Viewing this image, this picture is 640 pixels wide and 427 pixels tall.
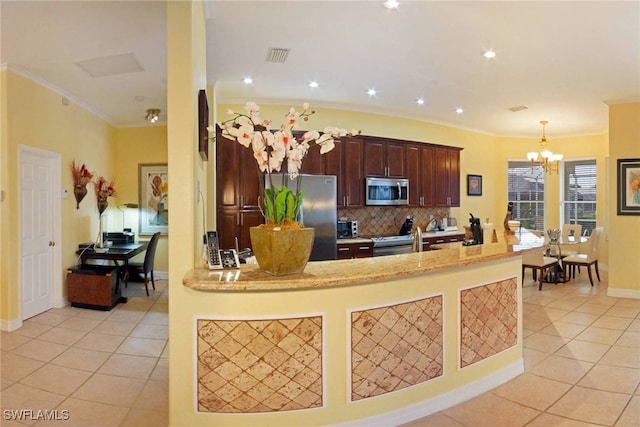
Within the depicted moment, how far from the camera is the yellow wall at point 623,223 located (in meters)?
5.12

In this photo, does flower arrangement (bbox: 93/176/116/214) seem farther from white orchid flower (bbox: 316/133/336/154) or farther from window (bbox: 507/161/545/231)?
window (bbox: 507/161/545/231)

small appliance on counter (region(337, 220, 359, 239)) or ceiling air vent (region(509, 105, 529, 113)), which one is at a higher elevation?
ceiling air vent (region(509, 105, 529, 113))

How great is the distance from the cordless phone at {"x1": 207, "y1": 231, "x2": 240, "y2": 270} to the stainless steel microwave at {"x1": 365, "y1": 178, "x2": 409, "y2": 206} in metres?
3.44

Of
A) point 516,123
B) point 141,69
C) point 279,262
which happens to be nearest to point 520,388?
point 279,262

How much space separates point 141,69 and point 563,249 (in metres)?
7.53

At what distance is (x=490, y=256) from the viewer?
244 cm

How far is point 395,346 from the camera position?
2.12 meters

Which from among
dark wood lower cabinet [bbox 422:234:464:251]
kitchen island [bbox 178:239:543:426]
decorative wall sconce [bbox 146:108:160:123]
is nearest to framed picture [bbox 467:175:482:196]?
dark wood lower cabinet [bbox 422:234:464:251]

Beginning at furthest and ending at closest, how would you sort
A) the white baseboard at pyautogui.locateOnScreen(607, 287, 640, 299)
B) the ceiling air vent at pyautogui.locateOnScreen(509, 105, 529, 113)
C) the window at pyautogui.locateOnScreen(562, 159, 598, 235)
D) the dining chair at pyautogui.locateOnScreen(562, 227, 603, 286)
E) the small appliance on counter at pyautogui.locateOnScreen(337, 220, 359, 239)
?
1. the window at pyautogui.locateOnScreen(562, 159, 598, 235)
2. the dining chair at pyautogui.locateOnScreen(562, 227, 603, 286)
3. the ceiling air vent at pyautogui.locateOnScreen(509, 105, 529, 113)
4. the small appliance on counter at pyautogui.locateOnScreen(337, 220, 359, 239)
5. the white baseboard at pyautogui.locateOnScreen(607, 287, 640, 299)

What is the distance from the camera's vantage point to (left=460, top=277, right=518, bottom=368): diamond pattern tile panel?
2.42m

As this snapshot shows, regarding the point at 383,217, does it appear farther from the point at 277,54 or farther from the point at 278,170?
the point at 278,170

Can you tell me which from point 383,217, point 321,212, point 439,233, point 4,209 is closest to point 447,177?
point 439,233

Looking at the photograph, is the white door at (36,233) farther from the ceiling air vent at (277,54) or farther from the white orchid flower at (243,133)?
the white orchid flower at (243,133)

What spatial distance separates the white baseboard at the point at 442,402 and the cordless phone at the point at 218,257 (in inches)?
41.9
